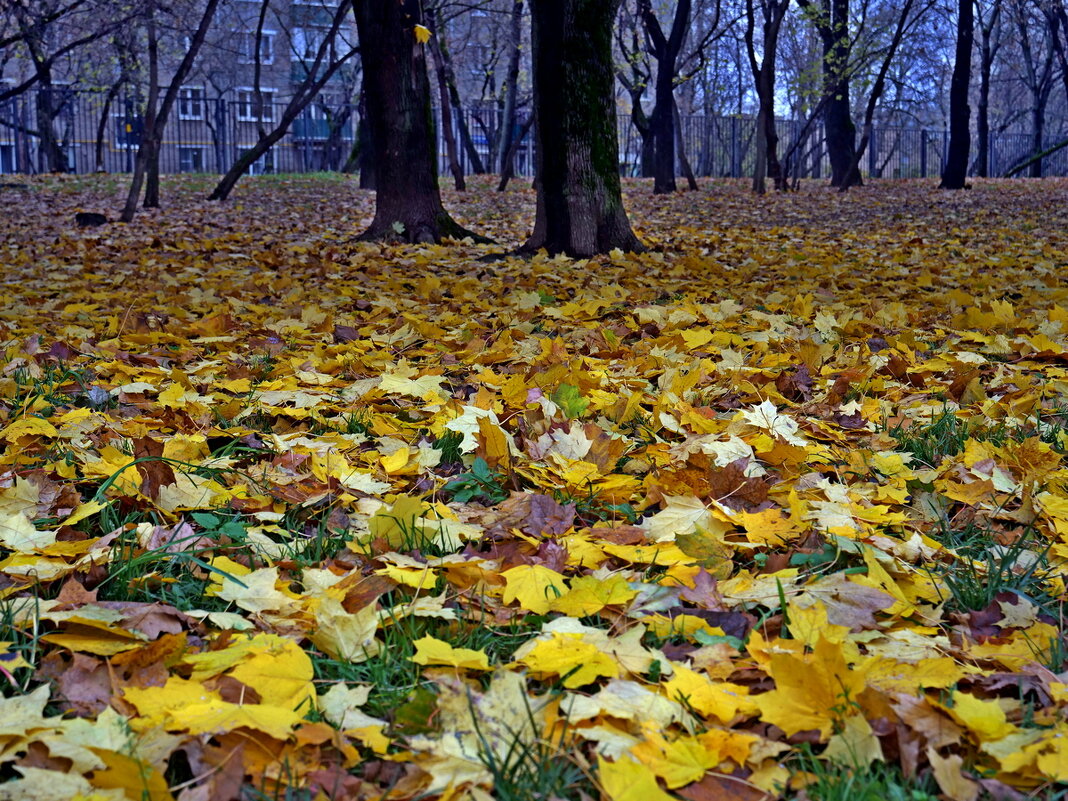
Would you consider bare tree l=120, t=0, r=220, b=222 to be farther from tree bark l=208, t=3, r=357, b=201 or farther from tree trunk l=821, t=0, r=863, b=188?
tree trunk l=821, t=0, r=863, b=188

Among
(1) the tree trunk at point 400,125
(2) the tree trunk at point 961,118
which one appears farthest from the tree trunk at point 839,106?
(1) the tree trunk at point 400,125

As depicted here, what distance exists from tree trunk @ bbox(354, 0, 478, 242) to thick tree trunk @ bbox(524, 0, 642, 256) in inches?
63.3

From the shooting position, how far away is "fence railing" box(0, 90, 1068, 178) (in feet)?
96.0

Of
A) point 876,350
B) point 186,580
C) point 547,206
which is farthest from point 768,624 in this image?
point 547,206

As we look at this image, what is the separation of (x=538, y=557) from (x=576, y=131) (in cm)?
557

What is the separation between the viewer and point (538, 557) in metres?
1.90

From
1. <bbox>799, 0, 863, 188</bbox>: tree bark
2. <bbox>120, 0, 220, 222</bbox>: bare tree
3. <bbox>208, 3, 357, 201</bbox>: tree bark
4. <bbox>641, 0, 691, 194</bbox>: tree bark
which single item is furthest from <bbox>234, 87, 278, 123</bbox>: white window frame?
<bbox>120, 0, 220, 222</bbox>: bare tree

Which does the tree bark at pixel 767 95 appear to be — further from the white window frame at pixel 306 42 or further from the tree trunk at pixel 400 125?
the white window frame at pixel 306 42

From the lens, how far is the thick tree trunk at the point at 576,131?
6.82 metres

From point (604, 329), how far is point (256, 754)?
2928 millimetres

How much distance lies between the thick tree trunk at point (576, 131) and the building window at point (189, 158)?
32197 mm

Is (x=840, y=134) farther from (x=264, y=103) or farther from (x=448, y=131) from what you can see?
(x=264, y=103)

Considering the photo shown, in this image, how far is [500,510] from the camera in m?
2.17

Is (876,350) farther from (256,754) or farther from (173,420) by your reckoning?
(256,754)
